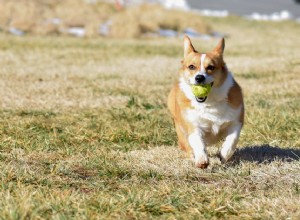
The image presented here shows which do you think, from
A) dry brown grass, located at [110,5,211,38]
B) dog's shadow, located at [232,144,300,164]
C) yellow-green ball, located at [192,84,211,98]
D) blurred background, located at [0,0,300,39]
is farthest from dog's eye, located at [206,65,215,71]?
dry brown grass, located at [110,5,211,38]

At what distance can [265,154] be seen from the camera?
21.2 feet

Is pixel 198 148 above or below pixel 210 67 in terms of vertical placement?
below

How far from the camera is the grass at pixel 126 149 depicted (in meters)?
4.52

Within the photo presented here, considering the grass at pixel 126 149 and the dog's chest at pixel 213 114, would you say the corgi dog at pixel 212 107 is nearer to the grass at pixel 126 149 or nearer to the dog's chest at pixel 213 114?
the dog's chest at pixel 213 114

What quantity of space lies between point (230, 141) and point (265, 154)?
665mm

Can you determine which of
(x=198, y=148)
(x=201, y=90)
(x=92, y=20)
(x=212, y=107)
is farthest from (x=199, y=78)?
(x=92, y=20)

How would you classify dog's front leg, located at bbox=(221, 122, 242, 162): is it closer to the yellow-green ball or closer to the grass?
the grass

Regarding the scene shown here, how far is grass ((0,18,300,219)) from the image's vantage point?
4516 mm

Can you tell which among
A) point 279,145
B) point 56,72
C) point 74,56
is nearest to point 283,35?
point 74,56

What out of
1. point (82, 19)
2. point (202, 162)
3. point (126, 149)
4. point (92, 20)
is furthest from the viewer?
point (82, 19)

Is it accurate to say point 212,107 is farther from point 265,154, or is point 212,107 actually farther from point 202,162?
point 265,154

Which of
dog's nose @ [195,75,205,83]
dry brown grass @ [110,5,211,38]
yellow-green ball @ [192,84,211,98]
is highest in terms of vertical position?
dog's nose @ [195,75,205,83]

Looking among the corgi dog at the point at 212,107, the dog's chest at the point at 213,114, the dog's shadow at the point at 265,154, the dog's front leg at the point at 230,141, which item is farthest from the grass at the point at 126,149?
the dog's chest at the point at 213,114

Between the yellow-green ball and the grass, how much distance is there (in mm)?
621
